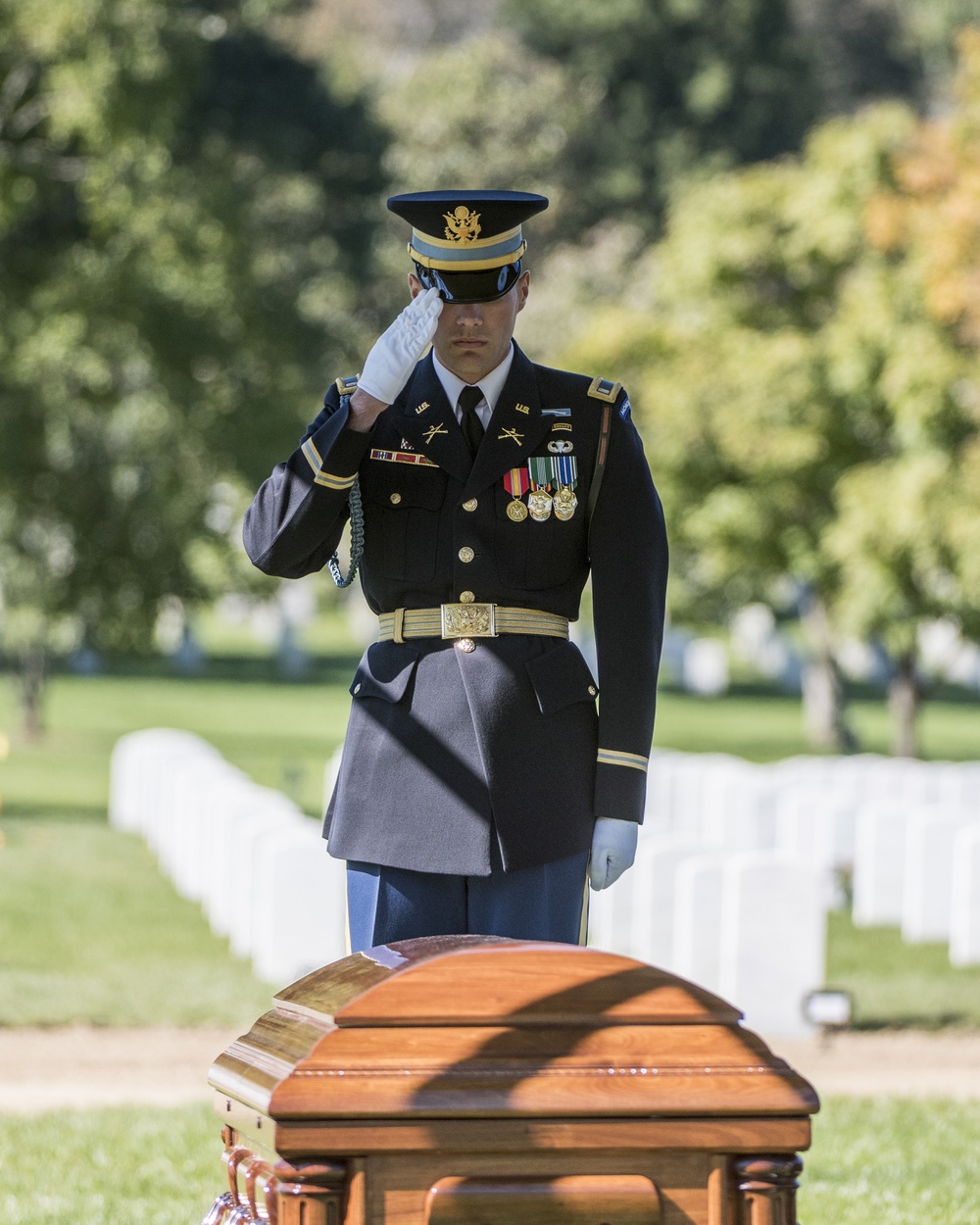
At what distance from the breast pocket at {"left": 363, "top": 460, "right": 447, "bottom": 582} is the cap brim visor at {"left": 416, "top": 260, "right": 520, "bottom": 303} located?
1.03 feet

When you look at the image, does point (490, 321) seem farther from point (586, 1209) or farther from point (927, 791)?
point (927, 791)

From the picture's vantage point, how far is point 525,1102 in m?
2.36

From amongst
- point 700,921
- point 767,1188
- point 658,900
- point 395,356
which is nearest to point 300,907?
point 658,900

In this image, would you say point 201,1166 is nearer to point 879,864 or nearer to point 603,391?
point 603,391

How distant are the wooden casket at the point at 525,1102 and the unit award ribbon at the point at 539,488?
108cm

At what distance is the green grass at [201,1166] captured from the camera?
505 centimetres

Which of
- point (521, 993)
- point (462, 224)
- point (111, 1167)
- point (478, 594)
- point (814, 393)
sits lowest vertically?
point (111, 1167)

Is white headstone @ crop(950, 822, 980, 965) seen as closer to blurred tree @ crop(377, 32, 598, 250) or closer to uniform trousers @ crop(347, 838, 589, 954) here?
uniform trousers @ crop(347, 838, 589, 954)

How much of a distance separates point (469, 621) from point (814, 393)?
17652mm

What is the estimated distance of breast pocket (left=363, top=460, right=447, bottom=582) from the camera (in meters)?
3.40

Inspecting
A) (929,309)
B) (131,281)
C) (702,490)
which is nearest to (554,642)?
(131,281)

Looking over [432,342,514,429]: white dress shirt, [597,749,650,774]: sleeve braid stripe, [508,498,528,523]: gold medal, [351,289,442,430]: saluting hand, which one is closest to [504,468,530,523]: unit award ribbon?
[508,498,528,523]: gold medal

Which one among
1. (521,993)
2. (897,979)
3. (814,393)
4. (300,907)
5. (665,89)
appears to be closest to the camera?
(521,993)

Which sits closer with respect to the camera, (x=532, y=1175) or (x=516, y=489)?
(x=532, y=1175)
